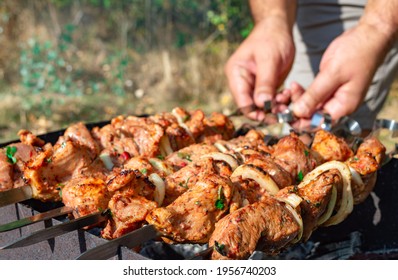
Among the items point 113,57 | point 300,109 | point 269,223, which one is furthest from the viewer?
point 113,57

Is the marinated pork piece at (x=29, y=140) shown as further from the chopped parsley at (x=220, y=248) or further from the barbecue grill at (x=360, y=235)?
the chopped parsley at (x=220, y=248)

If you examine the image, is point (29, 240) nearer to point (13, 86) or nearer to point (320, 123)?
point (320, 123)

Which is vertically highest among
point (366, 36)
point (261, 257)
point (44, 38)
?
point (44, 38)

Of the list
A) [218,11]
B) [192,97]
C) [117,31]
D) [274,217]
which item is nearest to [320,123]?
[274,217]

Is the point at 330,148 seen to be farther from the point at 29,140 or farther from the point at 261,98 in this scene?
the point at 29,140

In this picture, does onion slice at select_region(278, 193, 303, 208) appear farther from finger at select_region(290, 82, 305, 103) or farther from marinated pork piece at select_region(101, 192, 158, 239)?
finger at select_region(290, 82, 305, 103)

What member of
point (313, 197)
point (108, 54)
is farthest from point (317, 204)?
point (108, 54)

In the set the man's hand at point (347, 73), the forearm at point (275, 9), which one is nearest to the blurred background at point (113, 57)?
the forearm at point (275, 9)
